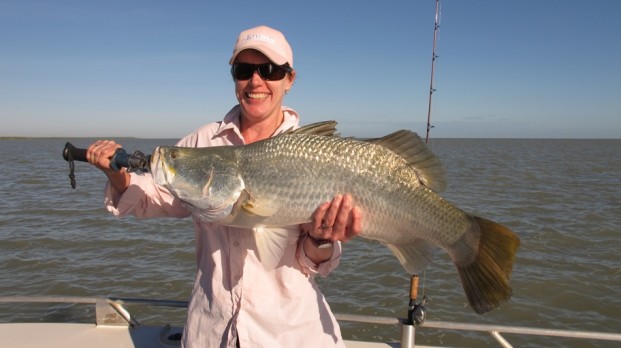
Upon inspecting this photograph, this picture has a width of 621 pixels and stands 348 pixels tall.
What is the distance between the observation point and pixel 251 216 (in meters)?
2.72

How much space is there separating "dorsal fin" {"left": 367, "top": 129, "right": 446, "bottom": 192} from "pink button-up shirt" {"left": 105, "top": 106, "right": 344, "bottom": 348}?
2.56ft

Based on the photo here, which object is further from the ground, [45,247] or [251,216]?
[251,216]

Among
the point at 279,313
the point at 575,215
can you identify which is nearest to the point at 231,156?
the point at 279,313

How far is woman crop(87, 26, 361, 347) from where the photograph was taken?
8.54 ft

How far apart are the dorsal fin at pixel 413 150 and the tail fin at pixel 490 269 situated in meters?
0.46

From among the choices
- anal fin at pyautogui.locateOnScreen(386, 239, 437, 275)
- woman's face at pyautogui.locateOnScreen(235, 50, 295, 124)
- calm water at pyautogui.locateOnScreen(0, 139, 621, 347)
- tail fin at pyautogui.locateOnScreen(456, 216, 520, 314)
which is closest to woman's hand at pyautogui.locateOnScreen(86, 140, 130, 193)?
woman's face at pyautogui.locateOnScreen(235, 50, 295, 124)

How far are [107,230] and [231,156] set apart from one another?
10909 millimetres

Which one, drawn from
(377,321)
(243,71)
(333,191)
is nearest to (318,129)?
(333,191)

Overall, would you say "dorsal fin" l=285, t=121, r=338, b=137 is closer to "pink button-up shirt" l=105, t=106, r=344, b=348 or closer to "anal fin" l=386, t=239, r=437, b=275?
"pink button-up shirt" l=105, t=106, r=344, b=348

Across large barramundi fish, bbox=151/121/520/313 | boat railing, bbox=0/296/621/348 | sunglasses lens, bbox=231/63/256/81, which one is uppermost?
sunglasses lens, bbox=231/63/256/81

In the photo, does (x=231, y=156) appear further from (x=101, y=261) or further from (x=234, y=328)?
(x=101, y=261)

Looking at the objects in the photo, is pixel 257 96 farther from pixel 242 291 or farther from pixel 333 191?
pixel 242 291

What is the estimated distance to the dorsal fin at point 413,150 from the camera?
2861 mm

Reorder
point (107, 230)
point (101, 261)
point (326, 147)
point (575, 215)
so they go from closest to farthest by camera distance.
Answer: point (326, 147) < point (101, 261) < point (107, 230) < point (575, 215)
